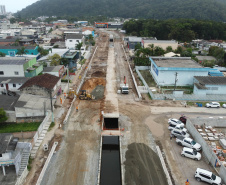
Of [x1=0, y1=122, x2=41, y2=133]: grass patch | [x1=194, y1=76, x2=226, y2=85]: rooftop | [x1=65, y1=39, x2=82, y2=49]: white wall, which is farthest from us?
[x1=65, y1=39, x2=82, y2=49]: white wall

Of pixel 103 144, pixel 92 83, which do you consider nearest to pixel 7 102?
pixel 103 144

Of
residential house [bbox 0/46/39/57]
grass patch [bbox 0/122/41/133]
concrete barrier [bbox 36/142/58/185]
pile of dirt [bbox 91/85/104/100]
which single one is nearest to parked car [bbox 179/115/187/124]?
pile of dirt [bbox 91/85/104/100]

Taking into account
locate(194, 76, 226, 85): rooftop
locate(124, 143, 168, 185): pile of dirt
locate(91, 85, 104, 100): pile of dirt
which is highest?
locate(194, 76, 226, 85): rooftop

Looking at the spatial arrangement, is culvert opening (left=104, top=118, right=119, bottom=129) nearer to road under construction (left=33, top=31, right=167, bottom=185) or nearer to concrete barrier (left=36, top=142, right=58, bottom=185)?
road under construction (left=33, top=31, right=167, bottom=185)

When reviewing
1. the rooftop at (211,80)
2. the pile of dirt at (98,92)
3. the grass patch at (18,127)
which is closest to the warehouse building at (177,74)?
the rooftop at (211,80)

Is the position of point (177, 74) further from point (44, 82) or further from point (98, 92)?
point (44, 82)

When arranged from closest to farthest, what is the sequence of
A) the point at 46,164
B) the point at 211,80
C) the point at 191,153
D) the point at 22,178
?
1. the point at 22,178
2. the point at 46,164
3. the point at 191,153
4. the point at 211,80

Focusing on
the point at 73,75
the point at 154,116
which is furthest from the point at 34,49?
the point at 154,116
